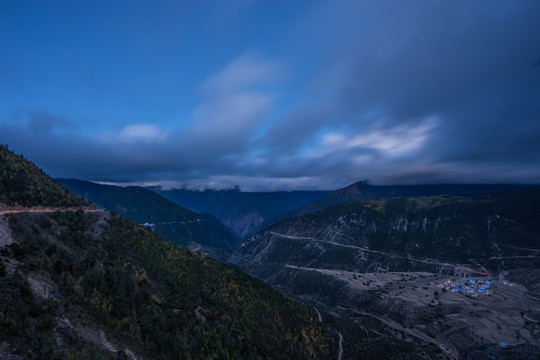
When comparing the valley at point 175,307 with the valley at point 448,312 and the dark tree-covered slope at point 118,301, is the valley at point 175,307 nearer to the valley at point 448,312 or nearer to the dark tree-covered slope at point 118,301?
the dark tree-covered slope at point 118,301

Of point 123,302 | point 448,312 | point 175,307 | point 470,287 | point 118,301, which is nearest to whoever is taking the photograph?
point 118,301

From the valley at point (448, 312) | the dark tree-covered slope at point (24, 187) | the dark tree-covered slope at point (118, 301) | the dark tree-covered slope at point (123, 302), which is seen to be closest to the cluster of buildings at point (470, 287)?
the valley at point (448, 312)

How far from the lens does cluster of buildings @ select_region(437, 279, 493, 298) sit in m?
163

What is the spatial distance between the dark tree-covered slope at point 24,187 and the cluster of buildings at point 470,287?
22154 centimetres

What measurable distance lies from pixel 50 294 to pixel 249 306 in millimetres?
59865

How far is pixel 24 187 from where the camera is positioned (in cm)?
6406

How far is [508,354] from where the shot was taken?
8794 centimetres

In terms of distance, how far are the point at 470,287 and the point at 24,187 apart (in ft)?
808

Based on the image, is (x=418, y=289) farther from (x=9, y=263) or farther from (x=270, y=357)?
(x=9, y=263)

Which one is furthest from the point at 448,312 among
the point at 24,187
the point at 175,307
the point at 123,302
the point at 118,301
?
the point at 24,187

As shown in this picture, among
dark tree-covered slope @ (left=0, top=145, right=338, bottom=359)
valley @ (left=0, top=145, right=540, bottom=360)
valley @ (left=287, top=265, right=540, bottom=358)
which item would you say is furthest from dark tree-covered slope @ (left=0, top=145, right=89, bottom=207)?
valley @ (left=287, top=265, right=540, bottom=358)

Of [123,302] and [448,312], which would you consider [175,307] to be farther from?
[448,312]

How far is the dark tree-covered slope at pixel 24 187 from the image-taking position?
58.4 m

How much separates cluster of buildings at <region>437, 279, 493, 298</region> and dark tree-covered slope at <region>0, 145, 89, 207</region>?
22154 centimetres
